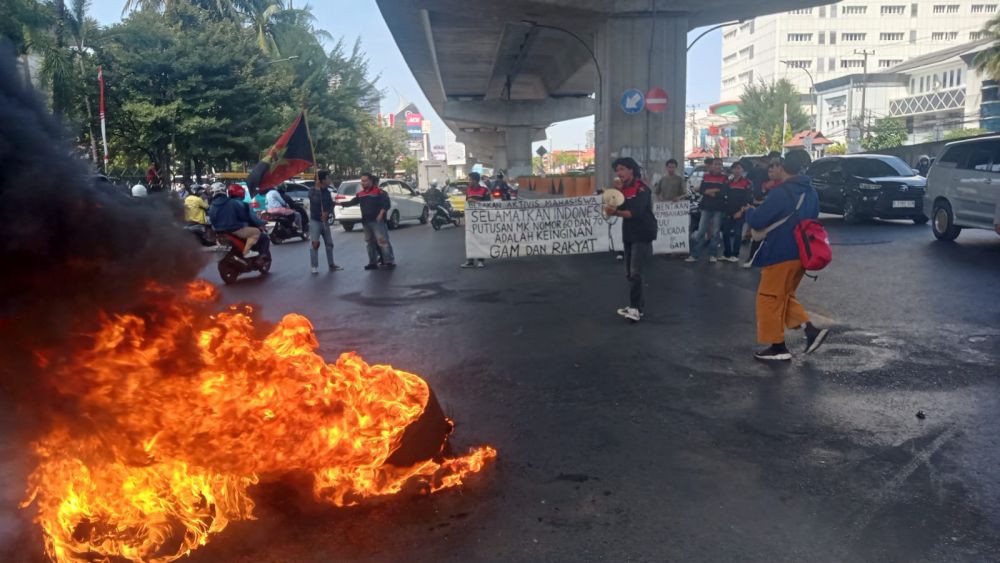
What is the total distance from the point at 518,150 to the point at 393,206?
88.3ft

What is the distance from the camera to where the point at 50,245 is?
2.91 metres

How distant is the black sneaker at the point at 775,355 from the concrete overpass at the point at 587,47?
12.0m

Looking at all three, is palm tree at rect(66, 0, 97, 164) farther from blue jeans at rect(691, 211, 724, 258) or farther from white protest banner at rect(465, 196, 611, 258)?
blue jeans at rect(691, 211, 724, 258)

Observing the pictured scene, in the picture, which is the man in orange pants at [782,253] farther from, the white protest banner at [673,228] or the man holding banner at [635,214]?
the white protest banner at [673,228]

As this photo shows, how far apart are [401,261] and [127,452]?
1116 cm

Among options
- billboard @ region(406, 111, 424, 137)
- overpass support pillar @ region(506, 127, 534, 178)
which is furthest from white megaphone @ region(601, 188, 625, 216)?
billboard @ region(406, 111, 424, 137)

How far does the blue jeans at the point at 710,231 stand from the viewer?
1209cm

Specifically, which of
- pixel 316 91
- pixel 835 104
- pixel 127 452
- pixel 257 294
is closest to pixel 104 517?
pixel 127 452

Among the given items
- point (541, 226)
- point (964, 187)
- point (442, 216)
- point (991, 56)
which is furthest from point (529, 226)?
point (991, 56)

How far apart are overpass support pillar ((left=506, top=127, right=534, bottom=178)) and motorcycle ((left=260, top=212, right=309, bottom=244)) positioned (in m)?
30.5

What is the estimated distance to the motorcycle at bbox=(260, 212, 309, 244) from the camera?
743 inches

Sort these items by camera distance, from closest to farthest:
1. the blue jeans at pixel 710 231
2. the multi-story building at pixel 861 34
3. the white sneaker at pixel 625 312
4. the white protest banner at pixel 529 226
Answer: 1. the white sneaker at pixel 625 312
2. the blue jeans at pixel 710 231
3. the white protest banner at pixel 529 226
4. the multi-story building at pixel 861 34

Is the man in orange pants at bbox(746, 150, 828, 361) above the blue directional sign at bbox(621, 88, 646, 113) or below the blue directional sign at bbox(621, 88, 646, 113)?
below

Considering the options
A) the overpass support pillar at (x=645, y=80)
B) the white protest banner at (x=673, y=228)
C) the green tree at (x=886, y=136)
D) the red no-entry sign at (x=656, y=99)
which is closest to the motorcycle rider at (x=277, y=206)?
the overpass support pillar at (x=645, y=80)
